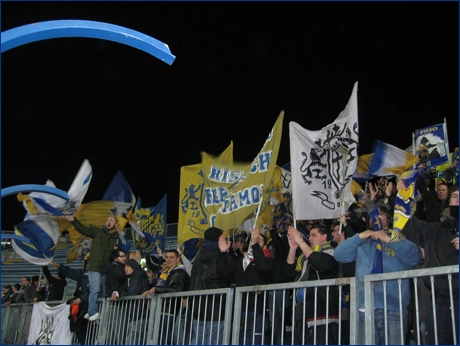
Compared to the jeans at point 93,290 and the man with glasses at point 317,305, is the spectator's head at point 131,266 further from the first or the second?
the man with glasses at point 317,305

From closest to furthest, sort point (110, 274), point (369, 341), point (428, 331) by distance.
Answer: point (369, 341) < point (428, 331) < point (110, 274)

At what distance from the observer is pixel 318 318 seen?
5.25 metres

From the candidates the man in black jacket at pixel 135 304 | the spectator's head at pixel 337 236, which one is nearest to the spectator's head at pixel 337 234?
the spectator's head at pixel 337 236

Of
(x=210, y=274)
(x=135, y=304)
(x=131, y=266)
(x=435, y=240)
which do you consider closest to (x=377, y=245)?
(x=435, y=240)

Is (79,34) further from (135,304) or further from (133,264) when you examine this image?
(133,264)

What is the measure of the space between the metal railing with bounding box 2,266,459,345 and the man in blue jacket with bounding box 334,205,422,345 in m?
0.17

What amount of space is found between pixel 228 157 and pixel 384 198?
3319mm

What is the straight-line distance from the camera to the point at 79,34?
3.67 meters

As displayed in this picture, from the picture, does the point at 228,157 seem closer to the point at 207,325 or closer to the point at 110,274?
the point at 110,274

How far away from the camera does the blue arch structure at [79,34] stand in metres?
3.42

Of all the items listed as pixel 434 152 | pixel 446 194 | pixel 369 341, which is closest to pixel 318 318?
pixel 369 341

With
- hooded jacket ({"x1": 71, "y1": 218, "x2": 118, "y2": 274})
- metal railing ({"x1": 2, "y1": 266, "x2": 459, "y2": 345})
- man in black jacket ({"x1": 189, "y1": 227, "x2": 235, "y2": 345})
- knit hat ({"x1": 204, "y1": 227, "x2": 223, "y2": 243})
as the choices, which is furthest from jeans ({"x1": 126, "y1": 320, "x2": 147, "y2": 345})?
hooded jacket ({"x1": 71, "y1": 218, "x2": 118, "y2": 274})

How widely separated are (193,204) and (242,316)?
4.64 meters

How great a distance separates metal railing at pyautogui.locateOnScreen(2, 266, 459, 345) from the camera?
4.73 meters
